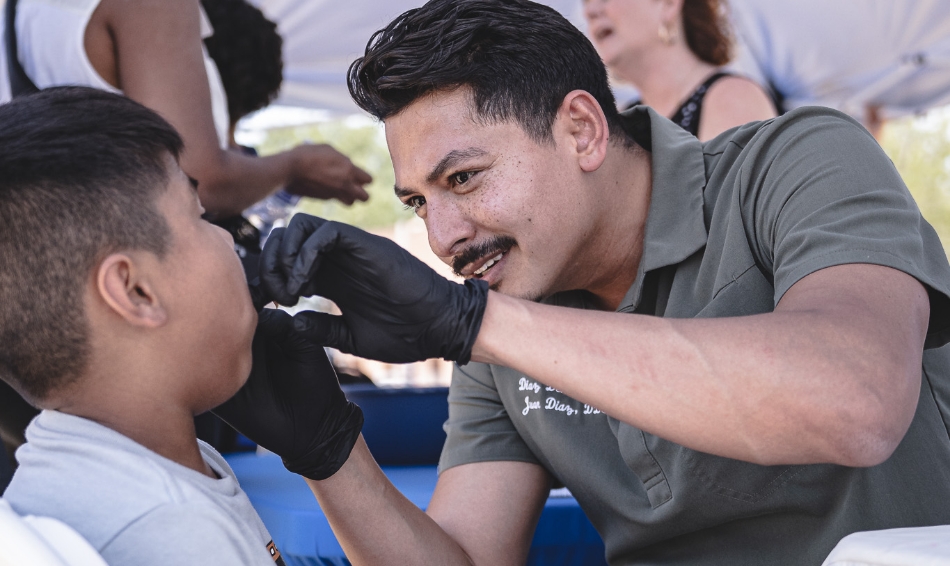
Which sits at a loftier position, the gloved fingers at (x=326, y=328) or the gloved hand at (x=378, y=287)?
the gloved hand at (x=378, y=287)

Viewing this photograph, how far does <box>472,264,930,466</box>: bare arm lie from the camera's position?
0.94m

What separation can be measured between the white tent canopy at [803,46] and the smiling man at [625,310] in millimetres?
2244

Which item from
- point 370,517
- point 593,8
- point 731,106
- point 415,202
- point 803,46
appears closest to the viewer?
point 370,517

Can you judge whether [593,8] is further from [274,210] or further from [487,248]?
[487,248]

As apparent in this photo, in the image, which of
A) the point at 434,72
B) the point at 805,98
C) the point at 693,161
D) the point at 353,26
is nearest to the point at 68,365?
the point at 434,72

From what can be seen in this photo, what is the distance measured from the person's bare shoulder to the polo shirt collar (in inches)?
24.9

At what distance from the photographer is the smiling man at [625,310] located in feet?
3.15

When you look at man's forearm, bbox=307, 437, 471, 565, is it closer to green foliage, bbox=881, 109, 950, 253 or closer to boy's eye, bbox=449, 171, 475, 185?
boy's eye, bbox=449, 171, 475, 185

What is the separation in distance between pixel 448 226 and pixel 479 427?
417mm

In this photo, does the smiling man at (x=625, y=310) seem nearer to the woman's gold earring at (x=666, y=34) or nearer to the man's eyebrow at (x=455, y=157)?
the man's eyebrow at (x=455, y=157)

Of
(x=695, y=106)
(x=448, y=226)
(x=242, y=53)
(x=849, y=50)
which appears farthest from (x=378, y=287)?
(x=849, y=50)

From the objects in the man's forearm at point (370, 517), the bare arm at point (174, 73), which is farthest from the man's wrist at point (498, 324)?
the bare arm at point (174, 73)

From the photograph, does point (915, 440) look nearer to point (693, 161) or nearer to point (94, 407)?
point (693, 161)

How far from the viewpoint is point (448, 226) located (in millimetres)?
1450
